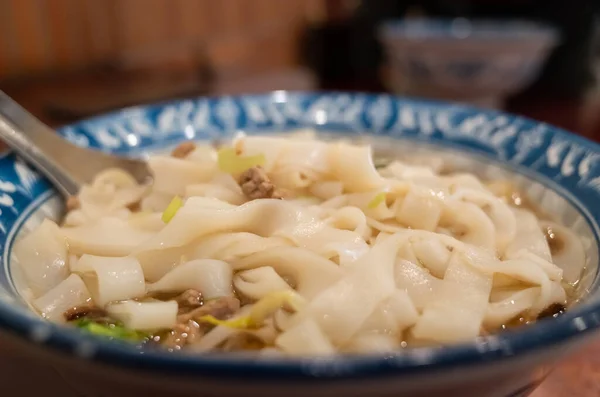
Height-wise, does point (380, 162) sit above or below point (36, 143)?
below

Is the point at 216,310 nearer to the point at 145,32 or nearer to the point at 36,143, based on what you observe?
the point at 36,143

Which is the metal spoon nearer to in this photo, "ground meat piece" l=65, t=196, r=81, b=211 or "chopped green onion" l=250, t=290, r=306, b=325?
"ground meat piece" l=65, t=196, r=81, b=211

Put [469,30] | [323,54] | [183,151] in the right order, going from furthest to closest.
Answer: [323,54] < [469,30] < [183,151]

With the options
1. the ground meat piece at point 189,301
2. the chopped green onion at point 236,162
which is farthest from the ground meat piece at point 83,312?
the chopped green onion at point 236,162

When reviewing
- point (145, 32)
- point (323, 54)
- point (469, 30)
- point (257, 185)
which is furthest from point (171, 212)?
point (145, 32)

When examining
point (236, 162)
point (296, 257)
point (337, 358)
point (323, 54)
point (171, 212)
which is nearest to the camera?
point (337, 358)

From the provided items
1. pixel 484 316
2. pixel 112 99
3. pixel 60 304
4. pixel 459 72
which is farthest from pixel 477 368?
pixel 112 99

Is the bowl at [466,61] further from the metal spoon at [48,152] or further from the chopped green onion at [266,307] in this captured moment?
the chopped green onion at [266,307]

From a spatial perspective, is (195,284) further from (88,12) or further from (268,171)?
(88,12)
